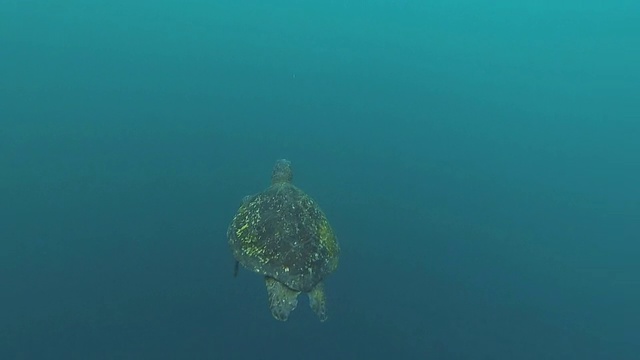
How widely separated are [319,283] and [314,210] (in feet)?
3.19

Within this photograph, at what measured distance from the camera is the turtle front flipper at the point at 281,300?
546 centimetres

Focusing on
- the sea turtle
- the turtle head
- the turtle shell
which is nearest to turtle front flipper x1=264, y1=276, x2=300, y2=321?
the sea turtle

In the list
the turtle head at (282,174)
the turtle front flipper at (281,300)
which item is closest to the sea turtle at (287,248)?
the turtle front flipper at (281,300)

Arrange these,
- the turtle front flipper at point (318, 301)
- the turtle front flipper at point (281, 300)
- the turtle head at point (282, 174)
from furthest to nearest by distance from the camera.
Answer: the turtle head at point (282, 174)
the turtle front flipper at point (318, 301)
the turtle front flipper at point (281, 300)

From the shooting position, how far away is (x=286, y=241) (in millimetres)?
5426

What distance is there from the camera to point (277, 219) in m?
5.64

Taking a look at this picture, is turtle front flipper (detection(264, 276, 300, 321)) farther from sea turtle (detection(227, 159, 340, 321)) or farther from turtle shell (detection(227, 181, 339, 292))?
turtle shell (detection(227, 181, 339, 292))

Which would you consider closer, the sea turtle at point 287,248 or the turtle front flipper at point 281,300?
the sea turtle at point 287,248

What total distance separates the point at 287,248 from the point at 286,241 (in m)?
0.09

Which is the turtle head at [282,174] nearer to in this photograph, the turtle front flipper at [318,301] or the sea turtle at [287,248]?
the sea turtle at [287,248]

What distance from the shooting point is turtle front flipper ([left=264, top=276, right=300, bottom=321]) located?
5.46 m

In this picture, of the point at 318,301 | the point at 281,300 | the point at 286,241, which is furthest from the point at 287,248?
the point at 318,301

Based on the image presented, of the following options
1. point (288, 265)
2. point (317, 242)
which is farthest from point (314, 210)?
point (288, 265)

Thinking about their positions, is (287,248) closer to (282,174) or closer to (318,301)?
(318,301)
